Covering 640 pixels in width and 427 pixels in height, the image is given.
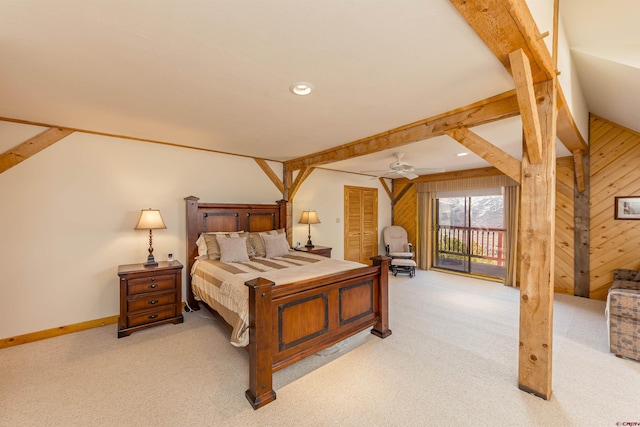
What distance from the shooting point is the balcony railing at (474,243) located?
20.3 ft

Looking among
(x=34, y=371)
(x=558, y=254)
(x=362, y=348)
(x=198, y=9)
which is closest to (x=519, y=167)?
(x=362, y=348)

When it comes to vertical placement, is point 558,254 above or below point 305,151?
below

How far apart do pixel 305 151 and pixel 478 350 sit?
11.3 feet

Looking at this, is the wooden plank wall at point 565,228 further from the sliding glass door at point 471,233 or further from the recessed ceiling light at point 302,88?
the recessed ceiling light at point 302,88

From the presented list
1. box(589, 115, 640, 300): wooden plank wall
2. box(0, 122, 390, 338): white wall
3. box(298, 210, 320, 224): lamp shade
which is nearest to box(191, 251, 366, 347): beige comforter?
box(0, 122, 390, 338): white wall

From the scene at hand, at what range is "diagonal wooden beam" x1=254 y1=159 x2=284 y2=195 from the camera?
481cm

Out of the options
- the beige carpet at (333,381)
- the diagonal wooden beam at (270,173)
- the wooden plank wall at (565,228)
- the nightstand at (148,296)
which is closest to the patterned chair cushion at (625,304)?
the beige carpet at (333,381)

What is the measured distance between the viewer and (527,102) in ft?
5.62

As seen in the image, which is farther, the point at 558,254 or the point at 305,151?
the point at 558,254

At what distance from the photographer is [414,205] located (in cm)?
688

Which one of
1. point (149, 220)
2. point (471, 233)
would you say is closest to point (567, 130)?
point (471, 233)

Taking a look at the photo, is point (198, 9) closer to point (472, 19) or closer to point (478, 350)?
point (472, 19)

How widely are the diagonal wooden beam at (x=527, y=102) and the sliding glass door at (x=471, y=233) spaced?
4394 millimetres

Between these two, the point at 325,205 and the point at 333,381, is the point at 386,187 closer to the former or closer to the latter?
the point at 325,205
